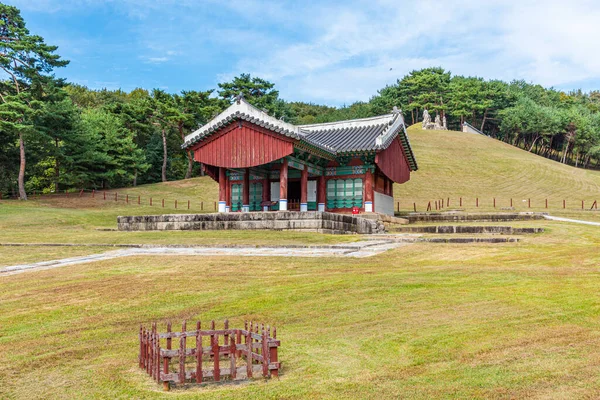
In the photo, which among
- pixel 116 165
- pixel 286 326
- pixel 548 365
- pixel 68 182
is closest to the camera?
pixel 548 365

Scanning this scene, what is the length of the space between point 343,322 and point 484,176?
58.5m

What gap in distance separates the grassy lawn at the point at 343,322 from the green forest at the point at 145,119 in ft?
72.1

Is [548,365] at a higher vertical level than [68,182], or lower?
lower

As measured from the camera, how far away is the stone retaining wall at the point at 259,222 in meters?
22.2

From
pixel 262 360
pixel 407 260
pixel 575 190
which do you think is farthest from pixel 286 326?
pixel 575 190

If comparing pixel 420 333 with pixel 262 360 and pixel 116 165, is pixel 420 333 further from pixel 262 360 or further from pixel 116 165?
pixel 116 165

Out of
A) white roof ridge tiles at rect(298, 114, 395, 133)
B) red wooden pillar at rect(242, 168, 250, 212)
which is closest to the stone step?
red wooden pillar at rect(242, 168, 250, 212)

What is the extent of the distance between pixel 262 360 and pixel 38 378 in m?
2.60

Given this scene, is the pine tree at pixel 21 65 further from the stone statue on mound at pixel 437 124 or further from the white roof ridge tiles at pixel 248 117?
the stone statue on mound at pixel 437 124

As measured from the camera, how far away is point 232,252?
51.3 feet

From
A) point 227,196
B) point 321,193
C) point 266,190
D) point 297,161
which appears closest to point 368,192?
point 321,193

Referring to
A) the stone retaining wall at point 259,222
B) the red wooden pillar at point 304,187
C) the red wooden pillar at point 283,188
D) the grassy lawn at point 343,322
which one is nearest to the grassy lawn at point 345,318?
the grassy lawn at point 343,322

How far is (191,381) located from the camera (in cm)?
565

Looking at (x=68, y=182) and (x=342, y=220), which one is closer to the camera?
(x=342, y=220)
